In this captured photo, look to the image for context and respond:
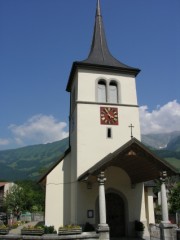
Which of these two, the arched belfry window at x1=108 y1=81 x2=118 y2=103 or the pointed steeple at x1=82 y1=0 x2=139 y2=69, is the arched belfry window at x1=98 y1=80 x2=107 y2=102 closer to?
the arched belfry window at x1=108 y1=81 x2=118 y2=103

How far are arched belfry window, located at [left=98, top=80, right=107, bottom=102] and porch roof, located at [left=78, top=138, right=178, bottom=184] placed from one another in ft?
16.5

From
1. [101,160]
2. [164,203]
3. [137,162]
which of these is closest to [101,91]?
[101,160]

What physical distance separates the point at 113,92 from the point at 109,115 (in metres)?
2.02

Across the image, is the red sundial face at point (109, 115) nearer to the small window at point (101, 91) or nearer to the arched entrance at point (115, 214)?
the small window at point (101, 91)

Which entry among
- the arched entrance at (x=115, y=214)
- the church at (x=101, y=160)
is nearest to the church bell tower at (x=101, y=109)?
the church at (x=101, y=160)

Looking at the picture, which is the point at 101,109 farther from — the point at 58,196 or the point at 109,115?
the point at 58,196

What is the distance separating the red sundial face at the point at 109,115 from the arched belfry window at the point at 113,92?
85 centimetres

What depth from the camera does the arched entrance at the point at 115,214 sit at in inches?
723

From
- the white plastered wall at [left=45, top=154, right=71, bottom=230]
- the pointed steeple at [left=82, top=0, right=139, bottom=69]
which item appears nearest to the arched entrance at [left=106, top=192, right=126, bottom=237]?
the white plastered wall at [left=45, top=154, right=71, bottom=230]

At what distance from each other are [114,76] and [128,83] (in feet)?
3.84

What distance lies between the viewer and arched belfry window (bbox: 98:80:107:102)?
20.6 metres

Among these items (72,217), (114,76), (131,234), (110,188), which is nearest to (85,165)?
(110,188)

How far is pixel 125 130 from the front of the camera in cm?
1994

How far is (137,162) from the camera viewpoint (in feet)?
56.4
